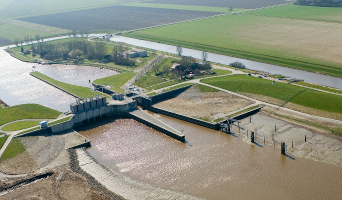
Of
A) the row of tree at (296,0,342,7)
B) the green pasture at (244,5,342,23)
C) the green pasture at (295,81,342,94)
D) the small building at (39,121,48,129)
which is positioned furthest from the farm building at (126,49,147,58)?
the row of tree at (296,0,342,7)

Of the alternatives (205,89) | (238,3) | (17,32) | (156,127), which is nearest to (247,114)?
(205,89)

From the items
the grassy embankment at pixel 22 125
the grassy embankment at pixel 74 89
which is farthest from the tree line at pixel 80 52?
the grassy embankment at pixel 22 125

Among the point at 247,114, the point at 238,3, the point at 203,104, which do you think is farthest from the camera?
the point at 238,3

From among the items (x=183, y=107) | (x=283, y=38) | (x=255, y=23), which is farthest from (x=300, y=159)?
(x=255, y=23)

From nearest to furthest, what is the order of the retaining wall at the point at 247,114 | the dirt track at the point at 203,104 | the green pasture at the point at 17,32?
1. the retaining wall at the point at 247,114
2. the dirt track at the point at 203,104
3. the green pasture at the point at 17,32

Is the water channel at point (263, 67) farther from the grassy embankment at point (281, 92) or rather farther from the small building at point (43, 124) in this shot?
the small building at point (43, 124)

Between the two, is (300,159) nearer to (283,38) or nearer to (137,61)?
(137,61)

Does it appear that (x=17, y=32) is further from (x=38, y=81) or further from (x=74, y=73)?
(x=38, y=81)
